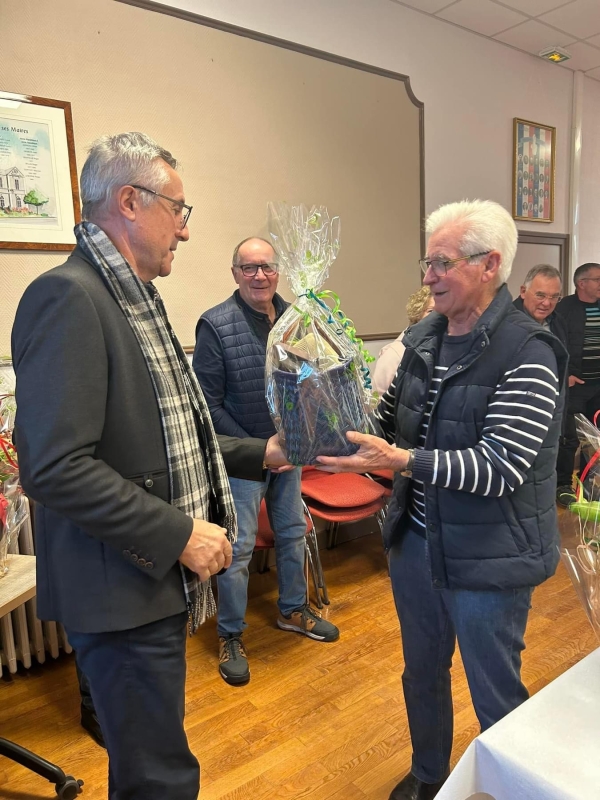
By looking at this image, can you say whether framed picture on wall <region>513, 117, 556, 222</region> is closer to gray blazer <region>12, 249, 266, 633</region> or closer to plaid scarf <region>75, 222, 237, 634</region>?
plaid scarf <region>75, 222, 237, 634</region>

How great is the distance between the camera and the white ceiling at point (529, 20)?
373cm

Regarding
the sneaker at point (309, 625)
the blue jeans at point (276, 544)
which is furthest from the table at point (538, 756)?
the sneaker at point (309, 625)

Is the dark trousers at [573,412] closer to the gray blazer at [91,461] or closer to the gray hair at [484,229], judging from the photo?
the gray hair at [484,229]

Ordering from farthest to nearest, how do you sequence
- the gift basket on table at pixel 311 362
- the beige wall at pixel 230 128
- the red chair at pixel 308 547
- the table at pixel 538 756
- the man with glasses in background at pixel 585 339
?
the man with glasses in background at pixel 585 339 < the red chair at pixel 308 547 < the beige wall at pixel 230 128 < the gift basket on table at pixel 311 362 < the table at pixel 538 756

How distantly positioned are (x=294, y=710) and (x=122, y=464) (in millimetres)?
1430

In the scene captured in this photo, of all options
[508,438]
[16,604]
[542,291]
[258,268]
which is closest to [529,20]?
[542,291]

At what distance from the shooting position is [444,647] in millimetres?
1478

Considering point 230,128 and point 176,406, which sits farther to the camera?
point 230,128

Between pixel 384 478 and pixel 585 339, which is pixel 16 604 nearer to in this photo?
pixel 384 478

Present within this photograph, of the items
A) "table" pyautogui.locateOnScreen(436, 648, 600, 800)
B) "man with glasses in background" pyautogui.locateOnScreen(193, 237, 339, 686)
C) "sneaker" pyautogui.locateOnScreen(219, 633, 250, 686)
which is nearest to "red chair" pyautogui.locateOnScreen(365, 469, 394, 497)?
"man with glasses in background" pyautogui.locateOnScreen(193, 237, 339, 686)

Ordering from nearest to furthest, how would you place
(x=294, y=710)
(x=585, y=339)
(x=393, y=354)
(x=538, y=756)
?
(x=538, y=756) < (x=294, y=710) < (x=393, y=354) < (x=585, y=339)

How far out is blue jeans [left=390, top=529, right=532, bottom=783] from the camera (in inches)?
51.6

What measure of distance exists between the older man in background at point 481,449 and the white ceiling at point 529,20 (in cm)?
314

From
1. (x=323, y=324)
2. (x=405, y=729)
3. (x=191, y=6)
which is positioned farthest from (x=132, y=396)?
(x=191, y=6)
